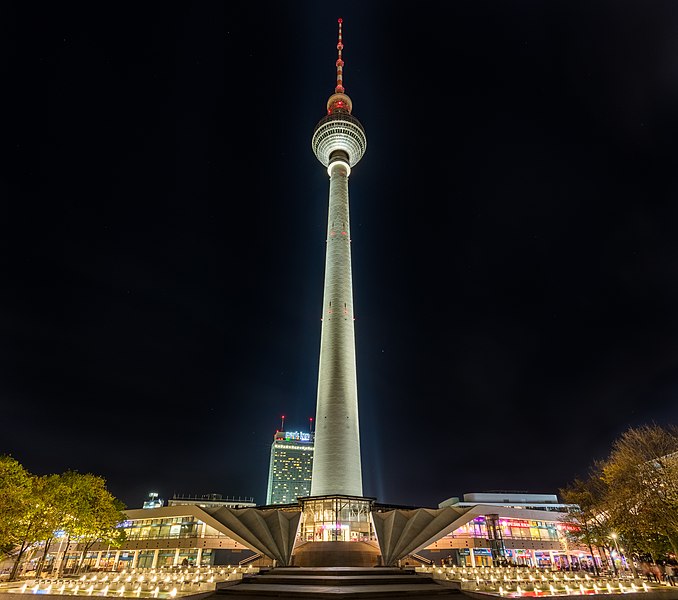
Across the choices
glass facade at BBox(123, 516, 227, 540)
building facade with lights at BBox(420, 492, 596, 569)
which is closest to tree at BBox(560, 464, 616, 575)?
building facade with lights at BBox(420, 492, 596, 569)

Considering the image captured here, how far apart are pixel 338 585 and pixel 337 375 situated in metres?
30.4

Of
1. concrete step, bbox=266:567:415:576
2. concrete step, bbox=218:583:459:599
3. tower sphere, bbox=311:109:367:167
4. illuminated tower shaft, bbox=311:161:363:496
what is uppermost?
tower sphere, bbox=311:109:367:167

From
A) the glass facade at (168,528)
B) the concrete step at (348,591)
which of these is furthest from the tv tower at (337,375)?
the concrete step at (348,591)

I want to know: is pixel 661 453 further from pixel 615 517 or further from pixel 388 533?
pixel 388 533

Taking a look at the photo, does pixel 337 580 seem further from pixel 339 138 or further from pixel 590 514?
pixel 339 138

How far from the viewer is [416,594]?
18.0 m

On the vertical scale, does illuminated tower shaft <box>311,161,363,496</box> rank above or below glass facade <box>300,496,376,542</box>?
above

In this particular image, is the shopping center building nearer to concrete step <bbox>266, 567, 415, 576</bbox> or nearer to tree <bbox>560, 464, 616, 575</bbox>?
tree <bbox>560, 464, 616, 575</bbox>

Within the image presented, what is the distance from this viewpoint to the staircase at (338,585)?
1702cm

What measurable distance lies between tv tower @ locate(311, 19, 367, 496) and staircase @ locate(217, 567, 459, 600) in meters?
21.1

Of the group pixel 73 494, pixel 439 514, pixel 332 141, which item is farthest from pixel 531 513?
pixel 332 141

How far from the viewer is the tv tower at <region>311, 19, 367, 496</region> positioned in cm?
4575

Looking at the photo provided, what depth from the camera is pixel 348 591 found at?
1692cm

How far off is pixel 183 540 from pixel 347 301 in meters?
35.0
